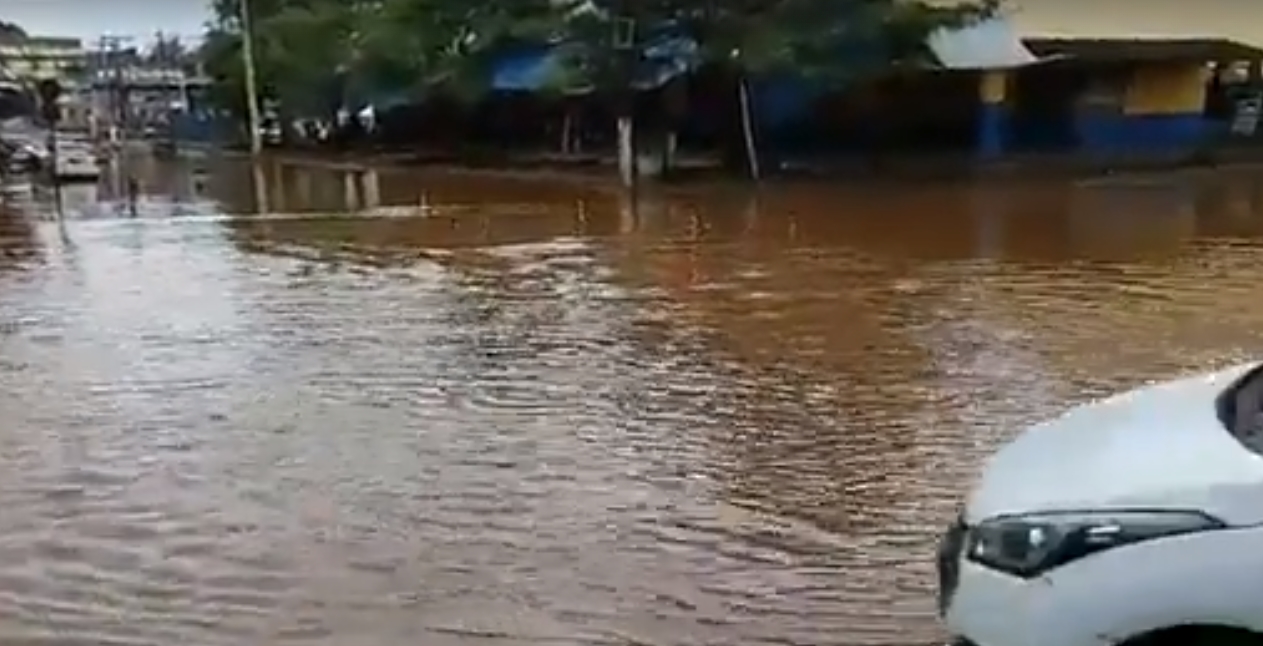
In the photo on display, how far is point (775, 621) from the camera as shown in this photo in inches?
241

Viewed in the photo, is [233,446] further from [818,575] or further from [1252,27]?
[1252,27]

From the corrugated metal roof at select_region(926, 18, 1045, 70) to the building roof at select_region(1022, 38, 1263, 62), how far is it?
904mm

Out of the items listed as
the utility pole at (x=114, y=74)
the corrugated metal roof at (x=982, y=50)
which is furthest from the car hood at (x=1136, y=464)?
the utility pole at (x=114, y=74)

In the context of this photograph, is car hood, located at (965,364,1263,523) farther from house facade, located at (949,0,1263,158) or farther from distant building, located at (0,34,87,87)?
distant building, located at (0,34,87,87)

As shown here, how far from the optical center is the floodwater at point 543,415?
6449 mm

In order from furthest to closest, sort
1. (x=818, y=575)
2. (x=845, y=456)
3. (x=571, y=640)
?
(x=845, y=456) → (x=818, y=575) → (x=571, y=640)

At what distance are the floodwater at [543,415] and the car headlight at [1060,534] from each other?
2152 millimetres

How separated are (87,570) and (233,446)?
2.23m

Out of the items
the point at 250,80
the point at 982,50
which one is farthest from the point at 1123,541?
the point at 250,80

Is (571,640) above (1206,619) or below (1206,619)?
below

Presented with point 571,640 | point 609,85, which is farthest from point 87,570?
point 609,85

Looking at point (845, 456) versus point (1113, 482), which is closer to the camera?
point (1113, 482)

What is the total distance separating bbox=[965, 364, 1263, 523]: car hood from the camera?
356 centimetres

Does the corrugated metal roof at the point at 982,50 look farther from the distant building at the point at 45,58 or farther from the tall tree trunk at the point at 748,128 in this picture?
the distant building at the point at 45,58
